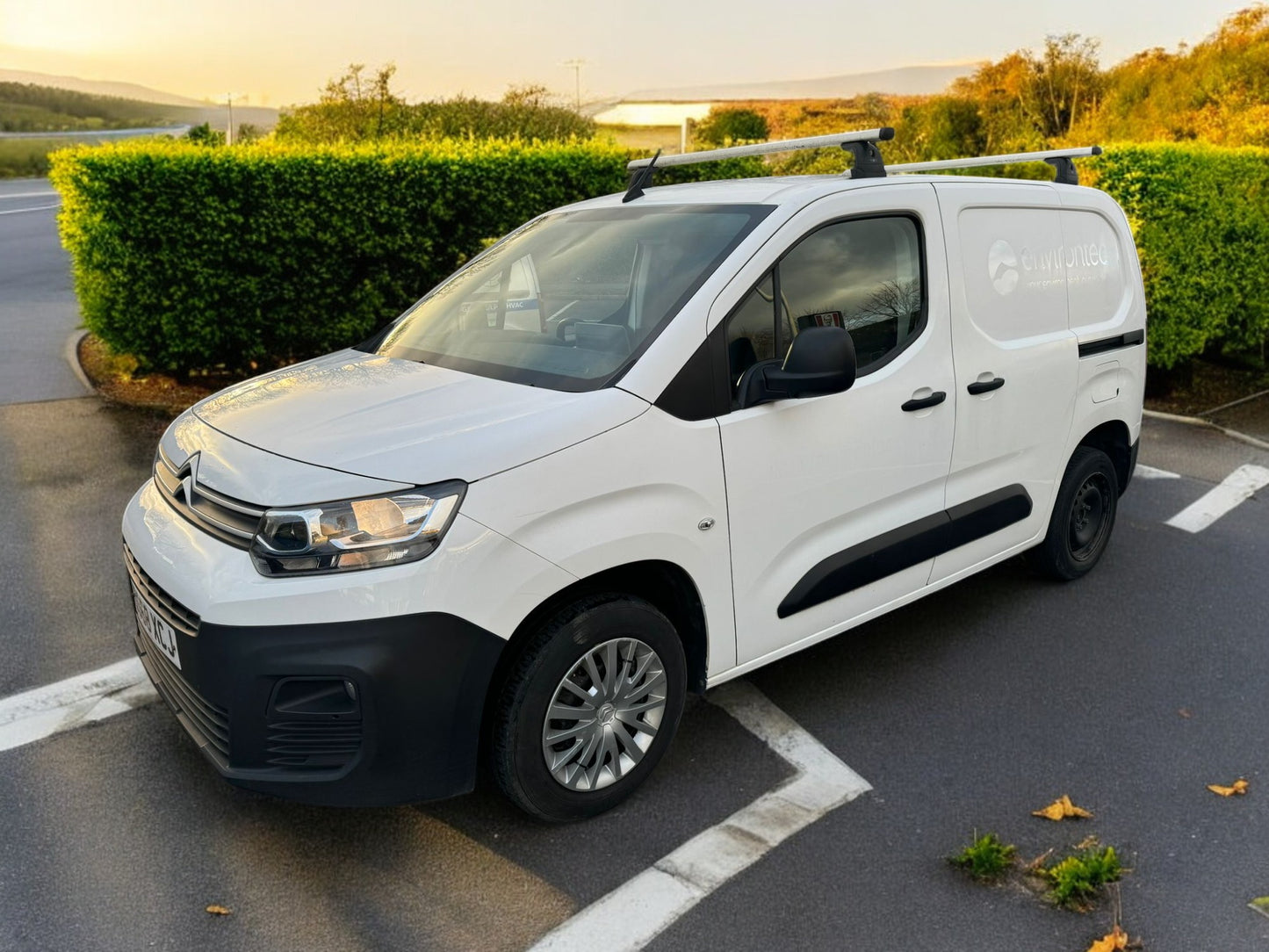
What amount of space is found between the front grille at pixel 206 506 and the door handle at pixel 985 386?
260cm

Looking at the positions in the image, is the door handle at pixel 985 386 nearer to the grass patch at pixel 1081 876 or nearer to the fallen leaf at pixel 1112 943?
the grass patch at pixel 1081 876

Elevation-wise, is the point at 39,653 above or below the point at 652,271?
below

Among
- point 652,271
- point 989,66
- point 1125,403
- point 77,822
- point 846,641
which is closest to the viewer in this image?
point 77,822

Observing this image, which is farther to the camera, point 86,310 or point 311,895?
point 86,310

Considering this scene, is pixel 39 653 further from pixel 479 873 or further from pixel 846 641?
pixel 846 641

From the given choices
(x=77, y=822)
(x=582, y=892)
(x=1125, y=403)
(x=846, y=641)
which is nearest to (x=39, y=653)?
(x=77, y=822)

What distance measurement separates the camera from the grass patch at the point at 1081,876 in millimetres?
2850

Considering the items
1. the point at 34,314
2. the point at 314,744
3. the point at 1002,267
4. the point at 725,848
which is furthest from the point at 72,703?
the point at 34,314

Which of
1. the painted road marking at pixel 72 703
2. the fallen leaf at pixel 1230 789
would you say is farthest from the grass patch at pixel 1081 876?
the painted road marking at pixel 72 703

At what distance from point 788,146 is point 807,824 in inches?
95.7

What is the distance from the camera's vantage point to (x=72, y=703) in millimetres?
3855

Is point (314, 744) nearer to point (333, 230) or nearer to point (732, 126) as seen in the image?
point (333, 230)

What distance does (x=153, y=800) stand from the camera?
328 centimetres

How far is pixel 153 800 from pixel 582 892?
55.2 inches
